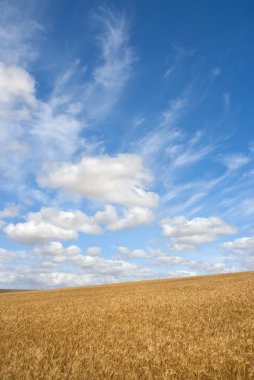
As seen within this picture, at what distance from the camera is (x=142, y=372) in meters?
7.39

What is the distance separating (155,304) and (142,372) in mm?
12232

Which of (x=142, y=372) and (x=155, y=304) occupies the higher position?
(x=155, y=304)

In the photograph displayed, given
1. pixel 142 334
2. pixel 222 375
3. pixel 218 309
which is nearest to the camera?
pixel 222 375

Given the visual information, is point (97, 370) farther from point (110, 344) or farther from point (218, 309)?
point (218, 309)

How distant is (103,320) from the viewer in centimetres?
1437

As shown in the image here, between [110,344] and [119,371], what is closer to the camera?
[119,371]

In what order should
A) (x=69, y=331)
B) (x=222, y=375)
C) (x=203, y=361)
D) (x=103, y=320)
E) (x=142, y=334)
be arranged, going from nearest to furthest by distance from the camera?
(x=222, y=375) < (x=203, y=361) < (x=142, y=334) < (x=69, y=331) < (x=103, y=320)

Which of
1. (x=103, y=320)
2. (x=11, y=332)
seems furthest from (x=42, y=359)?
(x=103, y=320)

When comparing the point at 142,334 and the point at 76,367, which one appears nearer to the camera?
the point at 76,367

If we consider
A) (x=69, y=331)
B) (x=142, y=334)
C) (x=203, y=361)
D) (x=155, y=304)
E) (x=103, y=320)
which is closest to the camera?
(x=203, y=361)

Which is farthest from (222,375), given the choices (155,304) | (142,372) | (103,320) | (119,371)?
(155,304)

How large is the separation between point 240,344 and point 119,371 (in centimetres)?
396

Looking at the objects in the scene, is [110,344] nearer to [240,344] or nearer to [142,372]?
[142,372]

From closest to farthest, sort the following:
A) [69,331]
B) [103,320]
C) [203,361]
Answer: [203,361]
[69,331]
[103,320]
